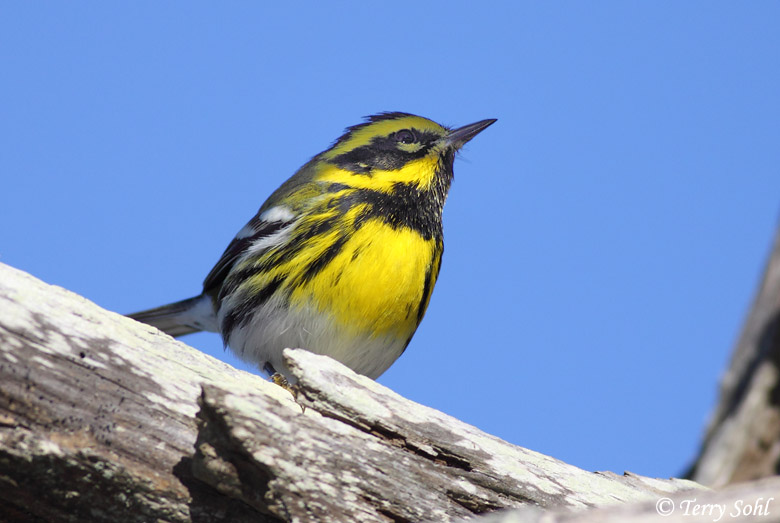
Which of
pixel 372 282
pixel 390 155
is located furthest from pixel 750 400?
pixel 390 155

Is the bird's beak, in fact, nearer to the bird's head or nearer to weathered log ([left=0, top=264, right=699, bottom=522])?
the bird's head

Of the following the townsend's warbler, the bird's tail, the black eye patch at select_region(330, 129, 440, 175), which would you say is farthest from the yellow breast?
the bird's tail

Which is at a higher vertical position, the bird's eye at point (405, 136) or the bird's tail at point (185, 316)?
the bird's eye at point (405, 136)

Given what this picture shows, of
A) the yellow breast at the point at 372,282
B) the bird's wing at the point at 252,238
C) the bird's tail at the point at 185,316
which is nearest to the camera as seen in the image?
the yellow breast at the point at 372,282

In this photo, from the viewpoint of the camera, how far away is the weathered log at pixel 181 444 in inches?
153

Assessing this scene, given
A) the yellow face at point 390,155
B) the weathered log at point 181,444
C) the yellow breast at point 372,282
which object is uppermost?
the yellow face at point 390,155

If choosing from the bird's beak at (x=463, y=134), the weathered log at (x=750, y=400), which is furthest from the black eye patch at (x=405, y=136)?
the weathered log at (x=750, y=400)

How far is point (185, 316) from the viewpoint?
816 cm

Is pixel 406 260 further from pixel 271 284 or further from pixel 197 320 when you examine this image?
pixel 197 320

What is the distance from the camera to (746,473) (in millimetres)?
2893

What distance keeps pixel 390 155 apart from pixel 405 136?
0.32 m

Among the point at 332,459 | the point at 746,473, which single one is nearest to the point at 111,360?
the point at 332,459

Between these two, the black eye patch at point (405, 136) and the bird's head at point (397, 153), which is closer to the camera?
the bird's head at point (397, 153)

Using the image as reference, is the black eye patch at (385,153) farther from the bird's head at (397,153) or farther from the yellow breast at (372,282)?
the yellow breast at (372,282)
